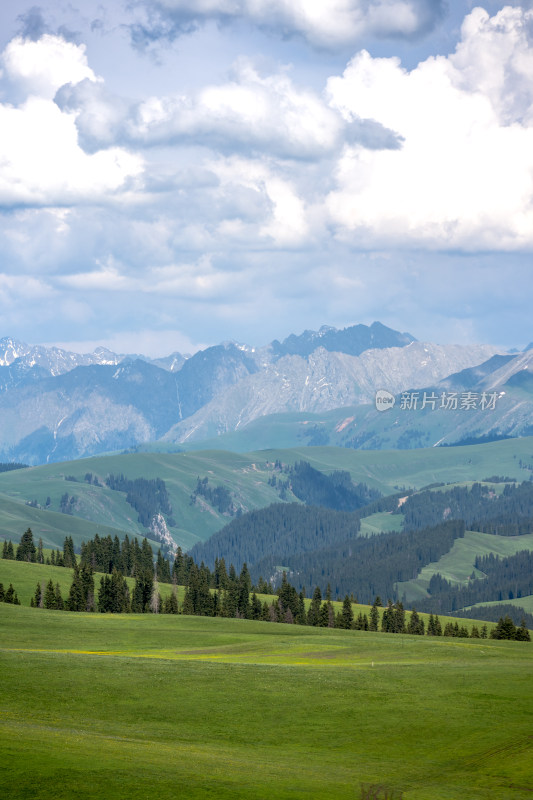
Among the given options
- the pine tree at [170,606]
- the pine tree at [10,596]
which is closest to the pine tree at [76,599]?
the pine tree at [10,596]

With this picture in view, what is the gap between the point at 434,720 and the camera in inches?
2397

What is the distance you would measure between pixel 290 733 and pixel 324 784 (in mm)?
13521

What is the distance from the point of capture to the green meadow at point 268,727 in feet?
144

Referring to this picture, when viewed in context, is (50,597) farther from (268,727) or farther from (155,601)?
(268,727)

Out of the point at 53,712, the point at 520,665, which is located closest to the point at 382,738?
the point at 53,712

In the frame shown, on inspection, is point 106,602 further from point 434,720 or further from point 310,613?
point 434,720

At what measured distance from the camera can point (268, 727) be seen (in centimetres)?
6031

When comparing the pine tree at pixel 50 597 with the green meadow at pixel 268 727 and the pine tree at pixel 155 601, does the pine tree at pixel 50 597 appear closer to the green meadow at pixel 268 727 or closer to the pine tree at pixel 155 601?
the pine tree at pixel 155 601

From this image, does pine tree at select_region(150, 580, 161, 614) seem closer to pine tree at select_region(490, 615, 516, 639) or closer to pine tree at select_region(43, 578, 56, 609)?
pine tree at select_region(43, 578, 56, 609)

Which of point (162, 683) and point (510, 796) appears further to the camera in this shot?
point (162, 683)

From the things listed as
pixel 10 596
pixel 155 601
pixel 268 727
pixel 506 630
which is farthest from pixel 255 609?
pixel 268 727

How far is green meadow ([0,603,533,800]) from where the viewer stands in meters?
43.8

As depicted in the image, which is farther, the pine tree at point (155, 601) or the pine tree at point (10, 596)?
the pine tree at point (155, 601)

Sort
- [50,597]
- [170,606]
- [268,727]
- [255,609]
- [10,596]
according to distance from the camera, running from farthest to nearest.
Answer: [255,609]
[170,606]
[50,597]
[10,596]
[268,727]
